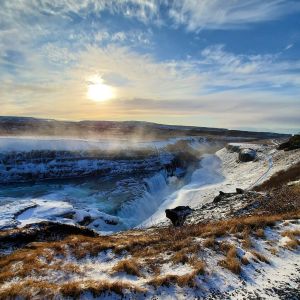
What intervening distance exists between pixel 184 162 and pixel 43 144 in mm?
30550

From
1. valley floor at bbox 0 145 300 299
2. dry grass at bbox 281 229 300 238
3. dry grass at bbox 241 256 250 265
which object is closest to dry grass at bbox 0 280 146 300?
valley floor at bbox 0 145 300 299

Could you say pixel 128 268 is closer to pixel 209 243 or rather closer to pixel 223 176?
pixel 209 243

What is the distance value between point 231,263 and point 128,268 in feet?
11.3

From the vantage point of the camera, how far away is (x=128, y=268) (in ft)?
33.6

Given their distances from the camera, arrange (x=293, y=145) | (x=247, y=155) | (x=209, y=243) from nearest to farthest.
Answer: (x=209, y=243) → (x=293, y=145) → (x=247, y=155)

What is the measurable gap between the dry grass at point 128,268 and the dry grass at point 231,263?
9.22 feet

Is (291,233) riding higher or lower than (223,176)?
higher

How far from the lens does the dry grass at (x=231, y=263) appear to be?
32.7 feet

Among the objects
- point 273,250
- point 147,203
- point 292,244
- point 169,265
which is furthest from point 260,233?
point 147,203

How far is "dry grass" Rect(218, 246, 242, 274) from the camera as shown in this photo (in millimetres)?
9964

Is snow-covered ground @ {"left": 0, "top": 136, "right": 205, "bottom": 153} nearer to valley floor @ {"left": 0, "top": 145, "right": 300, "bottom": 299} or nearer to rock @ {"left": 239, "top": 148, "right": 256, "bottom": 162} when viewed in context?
rock @ {"left": 239, "top": 148, "right": 256, "bottom": 162}

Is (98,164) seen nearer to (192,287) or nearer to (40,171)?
(40,171)

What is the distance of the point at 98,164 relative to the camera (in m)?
53.5

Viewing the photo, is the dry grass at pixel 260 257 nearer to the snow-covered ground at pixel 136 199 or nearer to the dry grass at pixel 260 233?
the dry grass at pixel 260 233
